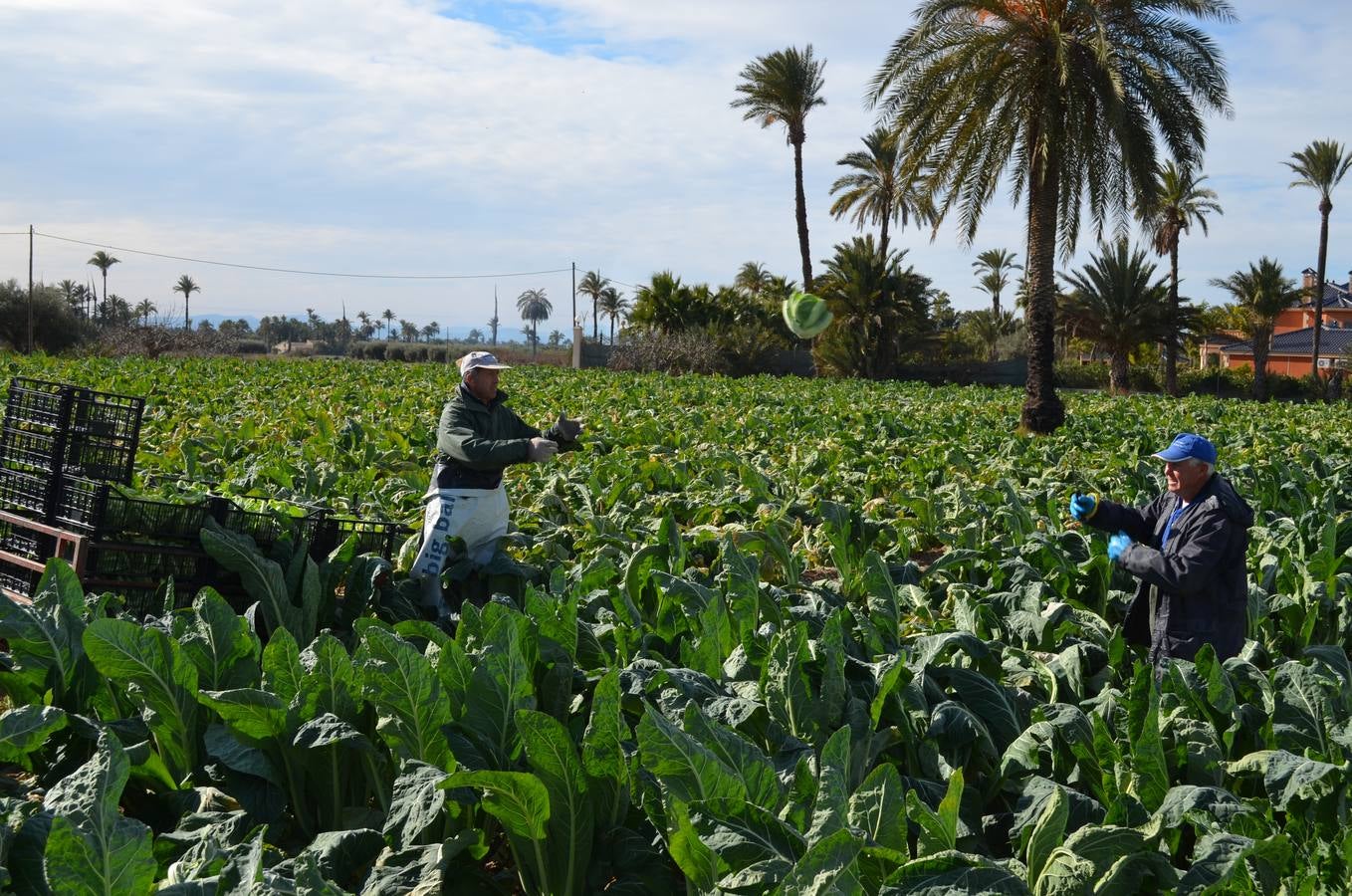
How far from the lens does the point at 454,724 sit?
3.34 m

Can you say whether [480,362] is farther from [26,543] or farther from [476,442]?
[26,543]

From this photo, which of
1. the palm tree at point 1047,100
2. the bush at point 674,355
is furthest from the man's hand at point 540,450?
the bush at point 674,355

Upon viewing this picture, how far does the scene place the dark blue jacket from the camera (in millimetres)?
4457

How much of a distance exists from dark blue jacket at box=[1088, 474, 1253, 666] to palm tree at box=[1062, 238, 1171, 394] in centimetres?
3656

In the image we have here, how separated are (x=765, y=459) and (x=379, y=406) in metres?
7.75

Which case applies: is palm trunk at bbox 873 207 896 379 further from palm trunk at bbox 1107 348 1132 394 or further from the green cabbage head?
the green cabbage head

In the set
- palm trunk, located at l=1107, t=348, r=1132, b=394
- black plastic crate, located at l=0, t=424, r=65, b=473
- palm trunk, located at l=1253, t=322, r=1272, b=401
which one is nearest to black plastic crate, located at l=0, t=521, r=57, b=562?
black plastic crate, located at l=0, t=424, r=65, b=473

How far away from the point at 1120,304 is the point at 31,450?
3928 centimetres

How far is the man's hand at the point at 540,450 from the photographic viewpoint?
5.54 metres

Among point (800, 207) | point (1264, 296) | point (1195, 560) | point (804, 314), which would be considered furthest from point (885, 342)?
point (1195, 560)

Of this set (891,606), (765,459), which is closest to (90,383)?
(765,459)

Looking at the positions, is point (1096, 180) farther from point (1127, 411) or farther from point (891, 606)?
point (891, 606)

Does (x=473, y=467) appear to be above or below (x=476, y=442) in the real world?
below

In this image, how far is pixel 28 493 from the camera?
5566mm
